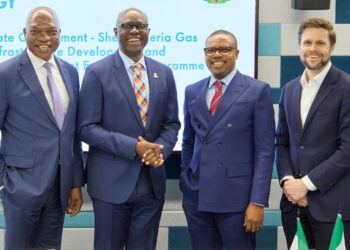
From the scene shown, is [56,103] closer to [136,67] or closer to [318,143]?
[136,67]

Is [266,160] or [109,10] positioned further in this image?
[109,10]

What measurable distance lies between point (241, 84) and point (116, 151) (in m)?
0.67

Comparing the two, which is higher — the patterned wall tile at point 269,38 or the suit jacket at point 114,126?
the patterned wall tile at point 269,38

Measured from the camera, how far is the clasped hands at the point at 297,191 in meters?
3.11

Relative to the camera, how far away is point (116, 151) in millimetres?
3145

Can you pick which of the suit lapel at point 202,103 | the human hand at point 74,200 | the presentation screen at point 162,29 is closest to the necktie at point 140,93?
the suit lapel at point 202,103

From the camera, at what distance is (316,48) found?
123 inches

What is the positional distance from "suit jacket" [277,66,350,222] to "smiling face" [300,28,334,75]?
0.07 m

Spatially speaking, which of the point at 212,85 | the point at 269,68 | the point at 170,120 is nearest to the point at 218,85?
the point at 212,85

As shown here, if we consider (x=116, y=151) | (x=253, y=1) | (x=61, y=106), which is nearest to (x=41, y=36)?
(x=61, y=106)

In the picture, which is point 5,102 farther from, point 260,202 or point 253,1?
point 253,1

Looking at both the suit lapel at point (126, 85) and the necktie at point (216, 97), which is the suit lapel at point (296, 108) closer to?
the necktie at point (216, 97)

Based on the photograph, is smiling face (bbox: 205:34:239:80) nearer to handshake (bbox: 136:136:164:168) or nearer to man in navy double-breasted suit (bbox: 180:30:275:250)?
man in navy double-breasted suit (bbox: 180:30:275:250)

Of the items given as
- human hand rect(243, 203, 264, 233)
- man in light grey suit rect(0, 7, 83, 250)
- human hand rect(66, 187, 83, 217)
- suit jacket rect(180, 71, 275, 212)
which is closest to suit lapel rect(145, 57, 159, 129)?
suit jacket rect(180, 71, 275, 212)
